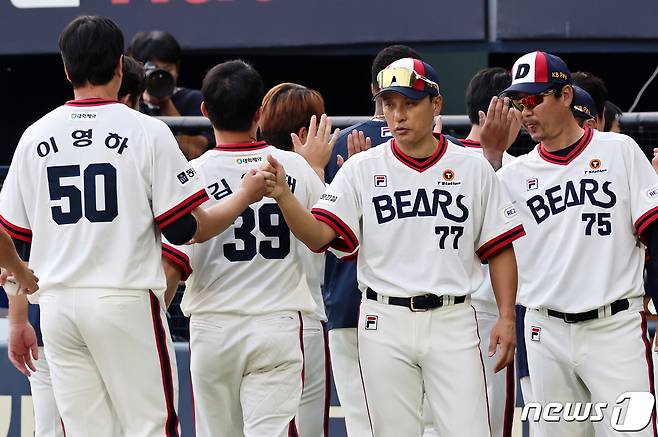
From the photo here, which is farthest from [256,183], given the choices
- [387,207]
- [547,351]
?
[547,351]

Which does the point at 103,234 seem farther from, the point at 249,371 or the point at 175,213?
the point at 249,371

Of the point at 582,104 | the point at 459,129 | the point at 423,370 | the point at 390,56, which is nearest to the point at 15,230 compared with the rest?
the point at 423,370

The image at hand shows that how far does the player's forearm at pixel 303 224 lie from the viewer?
182 inches

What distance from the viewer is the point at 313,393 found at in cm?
535

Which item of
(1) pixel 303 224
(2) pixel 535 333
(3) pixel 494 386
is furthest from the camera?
(3) pixel 494 386

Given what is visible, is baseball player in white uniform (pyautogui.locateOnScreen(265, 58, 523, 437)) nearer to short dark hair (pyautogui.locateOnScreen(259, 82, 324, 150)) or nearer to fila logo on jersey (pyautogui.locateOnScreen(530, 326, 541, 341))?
fila logo on jersey (pyautogui.locateOnScreen(530, 326, 541, 341))

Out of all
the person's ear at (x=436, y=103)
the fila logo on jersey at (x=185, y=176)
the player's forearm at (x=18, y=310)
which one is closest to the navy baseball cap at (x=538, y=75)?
the person's ear at (x=436, y=103)

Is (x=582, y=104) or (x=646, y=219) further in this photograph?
(x=582, y=104)

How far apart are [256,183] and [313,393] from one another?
1.20 metres

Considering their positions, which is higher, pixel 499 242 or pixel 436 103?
pixel 436 103

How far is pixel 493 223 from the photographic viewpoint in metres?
4.82

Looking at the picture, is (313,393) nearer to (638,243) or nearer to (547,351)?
(547,351)

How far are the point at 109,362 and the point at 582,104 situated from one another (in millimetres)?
2422

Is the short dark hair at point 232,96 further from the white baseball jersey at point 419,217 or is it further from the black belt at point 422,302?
the black belt at point 422,302
